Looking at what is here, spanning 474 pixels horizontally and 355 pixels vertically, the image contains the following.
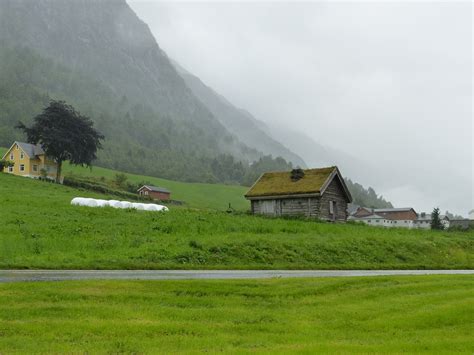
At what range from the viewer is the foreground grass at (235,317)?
37.9 ft

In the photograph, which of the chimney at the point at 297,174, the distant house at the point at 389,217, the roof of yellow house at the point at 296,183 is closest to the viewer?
the roof of yellow house at the point at 296,183

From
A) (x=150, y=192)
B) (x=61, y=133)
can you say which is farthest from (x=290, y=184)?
(x=150, y=192)

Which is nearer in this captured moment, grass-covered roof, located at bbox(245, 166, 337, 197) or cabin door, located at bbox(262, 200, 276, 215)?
grass-covered roof, located at bbox(245, 166, 337, 197)

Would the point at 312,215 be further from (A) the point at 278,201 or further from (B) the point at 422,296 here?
(B) the point at 422,296

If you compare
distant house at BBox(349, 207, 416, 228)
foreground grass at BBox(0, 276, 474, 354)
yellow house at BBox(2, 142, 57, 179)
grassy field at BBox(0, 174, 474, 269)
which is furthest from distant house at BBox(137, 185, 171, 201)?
foreground grass at BBox(0, 276, 474, 354)

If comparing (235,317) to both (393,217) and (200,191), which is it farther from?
(393,217)

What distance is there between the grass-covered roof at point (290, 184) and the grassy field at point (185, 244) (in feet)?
40.6

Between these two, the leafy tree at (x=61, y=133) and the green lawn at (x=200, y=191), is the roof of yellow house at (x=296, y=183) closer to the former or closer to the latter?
the leafy tree at (x=61, y=133)

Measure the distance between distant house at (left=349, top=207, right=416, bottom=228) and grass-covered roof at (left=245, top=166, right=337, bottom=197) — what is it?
116464 mm

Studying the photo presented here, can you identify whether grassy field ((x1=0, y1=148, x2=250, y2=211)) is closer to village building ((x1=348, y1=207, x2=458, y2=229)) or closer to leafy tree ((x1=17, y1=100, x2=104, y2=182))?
village building ((x1=348, y1=207, x2=458, y2=229))

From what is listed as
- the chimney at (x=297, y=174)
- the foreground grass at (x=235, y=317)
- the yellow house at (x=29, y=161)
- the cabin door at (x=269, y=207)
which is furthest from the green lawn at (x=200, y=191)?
the foreground grass at (x=235, y=317)

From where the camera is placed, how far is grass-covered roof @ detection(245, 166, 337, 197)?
58.9 m

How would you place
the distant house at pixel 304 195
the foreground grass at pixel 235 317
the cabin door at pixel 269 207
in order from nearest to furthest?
the foreground grass at pixel 235 317, the distant house at pixel 304 195, the cabin door at pixel 269 207

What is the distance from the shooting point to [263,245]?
109ft
